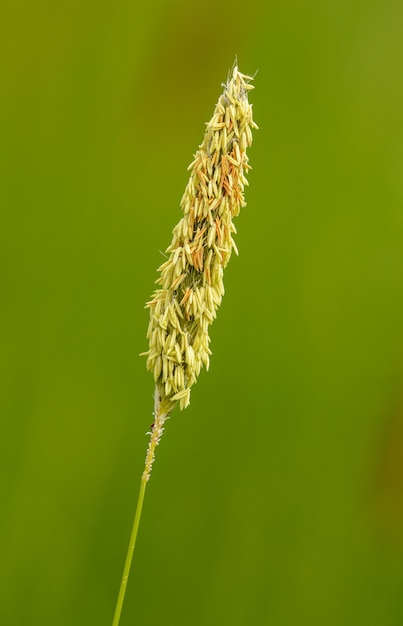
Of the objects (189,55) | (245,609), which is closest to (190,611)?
(245,609)

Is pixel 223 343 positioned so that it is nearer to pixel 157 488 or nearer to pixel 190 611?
pixel 157 488

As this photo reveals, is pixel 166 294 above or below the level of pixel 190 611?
above

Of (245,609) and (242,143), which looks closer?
(242,143)
